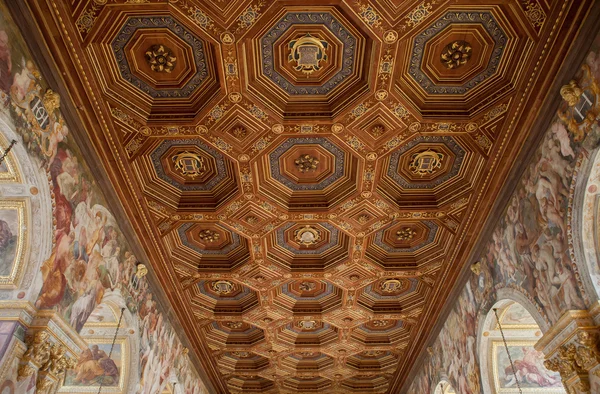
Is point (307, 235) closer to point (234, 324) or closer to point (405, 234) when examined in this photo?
point (405, 234)

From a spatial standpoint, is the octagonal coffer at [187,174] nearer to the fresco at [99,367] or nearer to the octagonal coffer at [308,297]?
the fresco at [99,367]

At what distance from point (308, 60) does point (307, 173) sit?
3.03m

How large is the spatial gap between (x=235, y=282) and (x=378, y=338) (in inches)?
266

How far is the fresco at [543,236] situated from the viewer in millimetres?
7383

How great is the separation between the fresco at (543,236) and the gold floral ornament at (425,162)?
1667mm

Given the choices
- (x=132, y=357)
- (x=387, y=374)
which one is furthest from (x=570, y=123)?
(x=387, y=374)

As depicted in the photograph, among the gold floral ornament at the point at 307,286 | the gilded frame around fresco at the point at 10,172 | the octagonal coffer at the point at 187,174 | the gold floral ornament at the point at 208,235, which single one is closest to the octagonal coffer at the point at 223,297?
the gold floral ornament at the point at 307,286

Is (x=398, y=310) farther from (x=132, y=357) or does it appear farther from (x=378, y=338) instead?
(x=132, y=357)

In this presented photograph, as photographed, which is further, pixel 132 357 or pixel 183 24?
pixel 132 357

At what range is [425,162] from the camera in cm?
1008

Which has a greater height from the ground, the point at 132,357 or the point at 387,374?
the point at 387,374

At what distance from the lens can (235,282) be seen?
1416 cm

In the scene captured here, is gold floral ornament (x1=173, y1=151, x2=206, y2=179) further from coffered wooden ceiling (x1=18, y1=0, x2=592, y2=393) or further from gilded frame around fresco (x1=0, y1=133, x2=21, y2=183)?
gilded frame around fresco (x1=0, y1=133, x2=21, y2=183)

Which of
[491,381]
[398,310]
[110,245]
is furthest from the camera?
[398,310]
